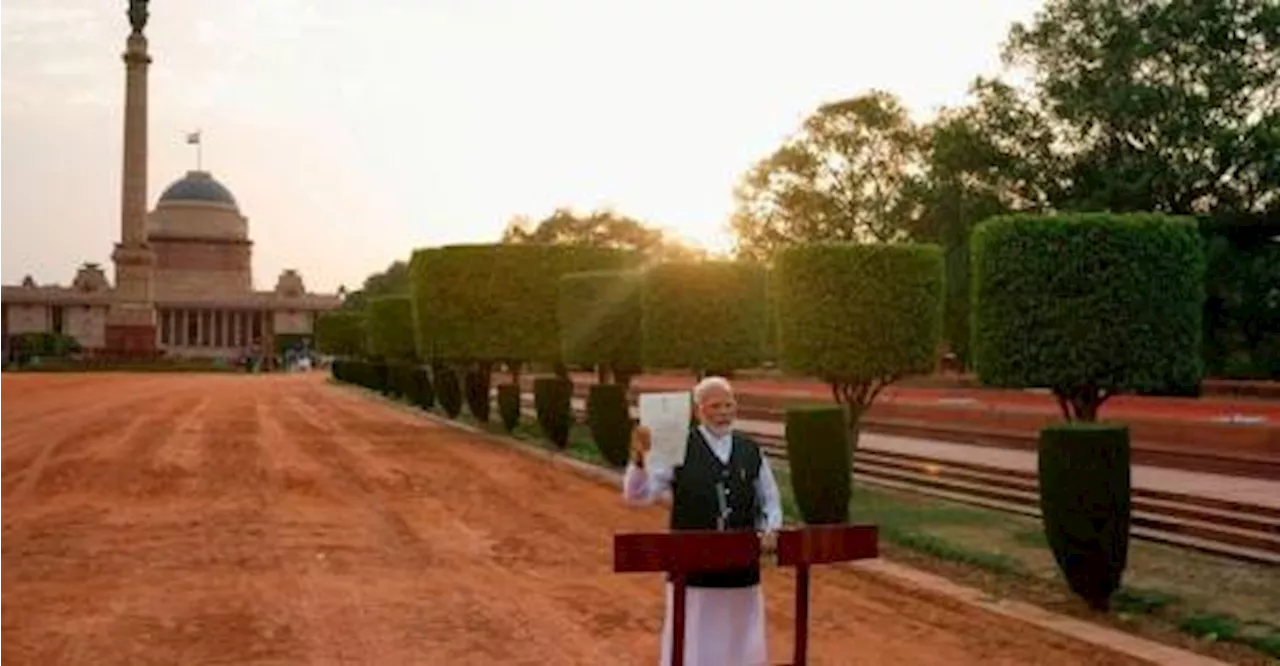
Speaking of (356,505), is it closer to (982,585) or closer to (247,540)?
(247,540)

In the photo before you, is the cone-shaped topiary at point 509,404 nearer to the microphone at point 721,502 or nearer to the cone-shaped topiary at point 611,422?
the cone-shaped topiary at point 611,422

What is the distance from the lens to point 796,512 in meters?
19.9

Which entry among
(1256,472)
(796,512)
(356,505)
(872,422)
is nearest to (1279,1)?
(872,422)

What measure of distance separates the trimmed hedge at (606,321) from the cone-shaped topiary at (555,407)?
1.74 meters

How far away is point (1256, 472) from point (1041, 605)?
9.12 metres

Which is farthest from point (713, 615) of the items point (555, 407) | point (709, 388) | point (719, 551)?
point (555, 407)

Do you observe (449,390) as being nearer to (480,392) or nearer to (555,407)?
(480,392)

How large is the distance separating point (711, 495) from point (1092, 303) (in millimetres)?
→ 12664

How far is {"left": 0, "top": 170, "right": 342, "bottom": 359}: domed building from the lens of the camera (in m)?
168

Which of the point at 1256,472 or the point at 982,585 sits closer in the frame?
the point at 982,585

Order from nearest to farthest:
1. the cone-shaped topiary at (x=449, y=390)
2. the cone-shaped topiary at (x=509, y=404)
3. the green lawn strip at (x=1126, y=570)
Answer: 1. the green lawn strip at (x=1126, y=570)
2. the cone-shaped topiary at (x=509, y=404)
3. the cone-shaped topiary at (x=449, y=390)

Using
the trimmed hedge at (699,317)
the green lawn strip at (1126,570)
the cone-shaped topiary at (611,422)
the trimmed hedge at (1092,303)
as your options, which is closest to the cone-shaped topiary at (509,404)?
the trimmed hedge at (699,317)

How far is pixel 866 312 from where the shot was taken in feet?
72.0

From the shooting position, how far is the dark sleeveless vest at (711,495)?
7.22m
